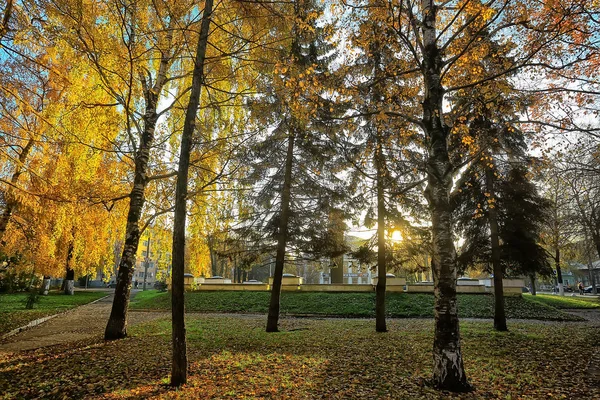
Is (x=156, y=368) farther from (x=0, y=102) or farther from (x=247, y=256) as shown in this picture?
(x=0, y=102)

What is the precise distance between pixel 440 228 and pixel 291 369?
11.5 ft

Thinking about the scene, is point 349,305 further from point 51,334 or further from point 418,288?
point 51,334

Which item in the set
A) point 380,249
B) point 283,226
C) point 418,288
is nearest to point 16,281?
point 283,226

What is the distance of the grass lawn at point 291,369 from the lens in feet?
14.8

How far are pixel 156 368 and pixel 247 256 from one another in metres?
6.15

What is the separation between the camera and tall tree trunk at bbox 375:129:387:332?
1084 centimetres

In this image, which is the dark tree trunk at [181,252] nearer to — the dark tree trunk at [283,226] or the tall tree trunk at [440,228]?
the tall tree trunk at [440,228]

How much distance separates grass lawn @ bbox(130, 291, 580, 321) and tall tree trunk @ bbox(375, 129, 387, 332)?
6295 millimetres

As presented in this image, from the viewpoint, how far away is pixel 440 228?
5262 millimetres

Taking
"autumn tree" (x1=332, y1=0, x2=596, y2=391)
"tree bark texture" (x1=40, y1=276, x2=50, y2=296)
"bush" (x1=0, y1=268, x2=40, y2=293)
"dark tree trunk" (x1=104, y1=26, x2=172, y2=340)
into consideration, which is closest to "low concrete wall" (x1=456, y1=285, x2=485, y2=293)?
"autumn tree" (x1=332, y1=0, x2=596, y2=391)

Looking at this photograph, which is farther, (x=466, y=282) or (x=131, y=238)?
(x=466, y=282)

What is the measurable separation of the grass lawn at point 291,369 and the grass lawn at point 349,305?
27.7 feet

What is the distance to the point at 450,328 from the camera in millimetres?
4875

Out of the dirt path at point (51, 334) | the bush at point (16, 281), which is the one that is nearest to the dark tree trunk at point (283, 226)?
the dirt path at point (51, 334)
